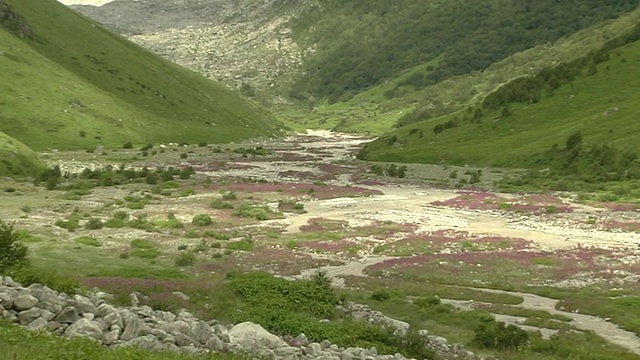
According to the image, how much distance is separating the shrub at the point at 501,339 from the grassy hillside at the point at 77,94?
107 meters

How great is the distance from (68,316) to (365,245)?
36.1m

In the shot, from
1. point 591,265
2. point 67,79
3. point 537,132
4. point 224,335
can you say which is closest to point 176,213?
point 591,265

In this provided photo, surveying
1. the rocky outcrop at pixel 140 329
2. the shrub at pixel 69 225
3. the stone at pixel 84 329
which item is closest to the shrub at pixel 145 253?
the shrub at pixel 69 225

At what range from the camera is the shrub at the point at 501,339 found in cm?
2638

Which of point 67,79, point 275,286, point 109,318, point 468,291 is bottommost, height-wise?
point 468,291

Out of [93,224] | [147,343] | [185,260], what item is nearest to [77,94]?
[93,224]

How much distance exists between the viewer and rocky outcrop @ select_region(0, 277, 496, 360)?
53.8 feet

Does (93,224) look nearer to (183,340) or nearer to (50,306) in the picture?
(50,306)

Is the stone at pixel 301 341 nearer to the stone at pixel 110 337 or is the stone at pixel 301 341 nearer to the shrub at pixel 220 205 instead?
the stone at pixel 110 337

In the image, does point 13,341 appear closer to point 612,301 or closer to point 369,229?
point 612,301

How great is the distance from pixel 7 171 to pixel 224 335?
69786 mm

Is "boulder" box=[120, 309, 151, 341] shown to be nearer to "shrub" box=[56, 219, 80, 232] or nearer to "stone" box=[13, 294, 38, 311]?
"stone" box=[13, 294, 38, 311]

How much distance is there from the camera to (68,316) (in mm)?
17219

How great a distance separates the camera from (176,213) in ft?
203
